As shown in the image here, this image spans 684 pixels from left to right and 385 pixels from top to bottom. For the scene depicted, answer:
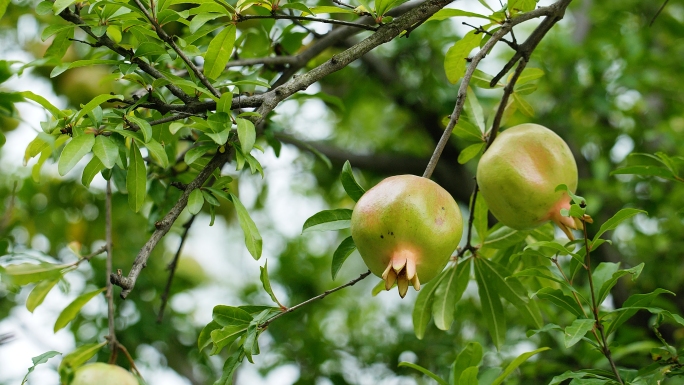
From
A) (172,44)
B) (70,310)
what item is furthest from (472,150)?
(70,310)

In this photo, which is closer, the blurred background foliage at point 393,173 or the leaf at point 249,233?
the leaf at point 249,233

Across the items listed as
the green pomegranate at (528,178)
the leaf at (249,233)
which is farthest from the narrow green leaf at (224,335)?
the green pomegranate at (528,178)

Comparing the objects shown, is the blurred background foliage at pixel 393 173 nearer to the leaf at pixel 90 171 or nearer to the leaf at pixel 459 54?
the leaf at pixel 459 54

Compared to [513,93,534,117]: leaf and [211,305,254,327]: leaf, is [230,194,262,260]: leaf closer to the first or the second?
[211,305,254,327]: leaf

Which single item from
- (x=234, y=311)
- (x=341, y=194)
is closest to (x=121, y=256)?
(x=341, y=194)

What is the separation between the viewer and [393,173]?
304cm

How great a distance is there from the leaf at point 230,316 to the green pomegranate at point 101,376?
Result: 282 millimetres

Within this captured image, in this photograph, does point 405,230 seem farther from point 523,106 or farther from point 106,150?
point 523,106

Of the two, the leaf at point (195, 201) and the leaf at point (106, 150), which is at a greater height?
the leaf at point (106, 150)

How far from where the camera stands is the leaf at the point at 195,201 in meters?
1.01

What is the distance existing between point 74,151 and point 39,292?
70cm

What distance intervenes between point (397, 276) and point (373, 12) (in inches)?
16.9

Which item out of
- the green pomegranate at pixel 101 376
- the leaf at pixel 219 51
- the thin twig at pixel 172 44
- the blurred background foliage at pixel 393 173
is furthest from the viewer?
the blurred background foliage at pixel 393 173

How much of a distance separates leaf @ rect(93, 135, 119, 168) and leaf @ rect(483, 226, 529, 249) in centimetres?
79
